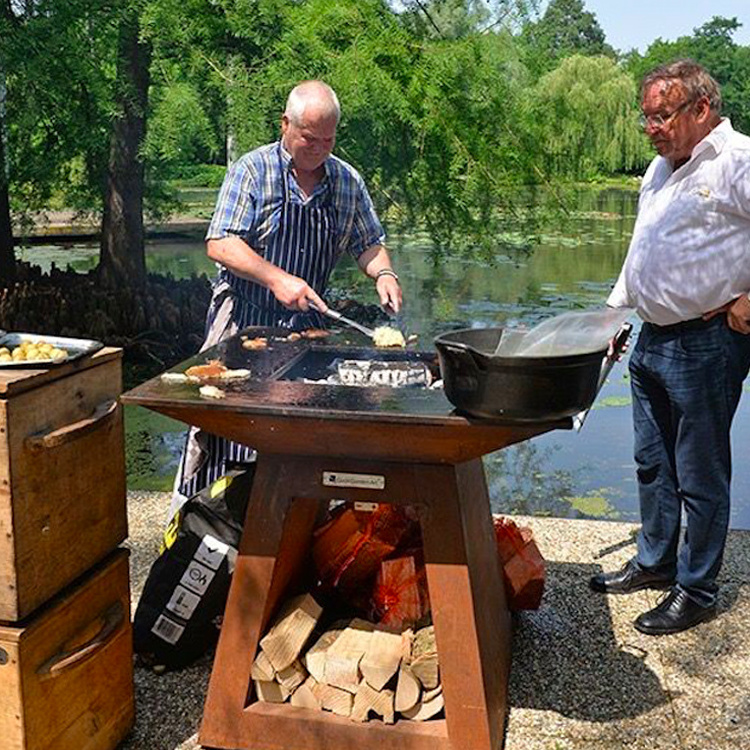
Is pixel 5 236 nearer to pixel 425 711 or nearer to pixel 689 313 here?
pixel 689 313

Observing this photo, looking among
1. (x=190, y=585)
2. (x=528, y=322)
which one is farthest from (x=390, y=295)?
(x=528, y=322)

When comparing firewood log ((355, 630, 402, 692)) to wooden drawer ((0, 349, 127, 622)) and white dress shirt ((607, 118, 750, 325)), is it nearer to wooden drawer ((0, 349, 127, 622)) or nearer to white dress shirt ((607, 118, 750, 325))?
wooden drawer ((0, 349, 127, 622))

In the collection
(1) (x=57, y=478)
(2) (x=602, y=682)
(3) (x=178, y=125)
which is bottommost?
(2) (x=602, y=682)

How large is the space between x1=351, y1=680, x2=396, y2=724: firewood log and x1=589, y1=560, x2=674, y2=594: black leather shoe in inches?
46.3

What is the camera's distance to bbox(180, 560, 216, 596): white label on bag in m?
2.63

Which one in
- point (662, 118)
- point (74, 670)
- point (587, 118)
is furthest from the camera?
point (587, 118)

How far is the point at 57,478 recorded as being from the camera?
202 cm

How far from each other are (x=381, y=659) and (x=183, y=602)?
64 cm

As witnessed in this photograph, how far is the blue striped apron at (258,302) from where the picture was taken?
10.4 feet

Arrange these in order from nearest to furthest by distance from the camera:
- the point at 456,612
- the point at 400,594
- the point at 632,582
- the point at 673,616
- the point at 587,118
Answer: the point at 456,612 → the point at 400,594 → the point at 673,616 → the point at 632,582 → the point at 587,118

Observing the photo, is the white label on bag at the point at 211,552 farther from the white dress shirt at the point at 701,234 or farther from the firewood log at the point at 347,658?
the white dress shirt at the point at 701,234

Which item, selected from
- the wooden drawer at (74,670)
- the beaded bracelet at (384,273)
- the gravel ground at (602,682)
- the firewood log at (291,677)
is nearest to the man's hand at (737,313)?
the gravel ground at (602,682)

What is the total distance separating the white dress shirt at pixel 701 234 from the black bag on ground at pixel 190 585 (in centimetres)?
141

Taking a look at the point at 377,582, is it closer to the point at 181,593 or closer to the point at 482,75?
the point at 181,593
